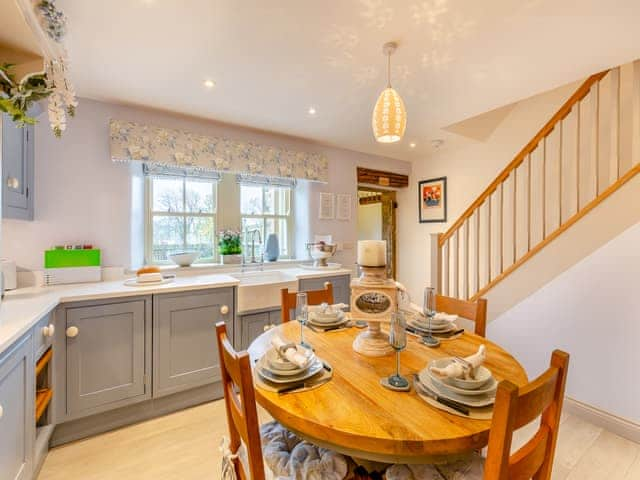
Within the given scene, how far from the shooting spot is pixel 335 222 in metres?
3.75

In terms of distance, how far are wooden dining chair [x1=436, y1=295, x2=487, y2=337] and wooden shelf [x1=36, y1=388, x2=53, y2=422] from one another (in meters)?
2.32

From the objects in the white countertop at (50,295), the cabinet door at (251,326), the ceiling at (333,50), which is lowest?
the cabinet door at (251,326)

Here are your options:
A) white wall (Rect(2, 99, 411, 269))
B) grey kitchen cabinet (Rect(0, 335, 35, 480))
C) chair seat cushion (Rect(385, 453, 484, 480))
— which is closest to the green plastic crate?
white wall (Rect(2, 99, 411, 269))

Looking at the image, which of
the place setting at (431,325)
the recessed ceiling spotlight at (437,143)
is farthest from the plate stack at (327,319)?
the recessed ceiling spotlight at (437,143)

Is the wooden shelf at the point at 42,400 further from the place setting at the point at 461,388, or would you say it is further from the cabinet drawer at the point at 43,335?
the place setting at the point at 461,388

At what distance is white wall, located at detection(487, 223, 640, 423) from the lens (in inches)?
72.6

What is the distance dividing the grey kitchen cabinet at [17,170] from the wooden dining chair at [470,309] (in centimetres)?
268

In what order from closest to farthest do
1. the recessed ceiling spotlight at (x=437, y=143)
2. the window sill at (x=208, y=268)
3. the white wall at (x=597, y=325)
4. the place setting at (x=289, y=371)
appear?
1. the place setting at (x=289, y=371)
2. the white wall at (x=597, y=325)
3. the window sill at (x=208, y=268)
4. the recessed ceiling spotlight at (x=437, y=143)

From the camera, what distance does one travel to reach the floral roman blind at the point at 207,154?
242 centimetres

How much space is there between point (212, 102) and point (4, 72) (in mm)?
1344

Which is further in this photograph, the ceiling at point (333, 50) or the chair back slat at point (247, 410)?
the ceiling at point (333, 50)

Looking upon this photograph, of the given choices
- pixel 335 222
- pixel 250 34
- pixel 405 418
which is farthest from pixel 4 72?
pixel 335 222

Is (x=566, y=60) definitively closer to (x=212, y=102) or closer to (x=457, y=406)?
(x=457, y=406)

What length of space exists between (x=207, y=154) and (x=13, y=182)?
135 cm
